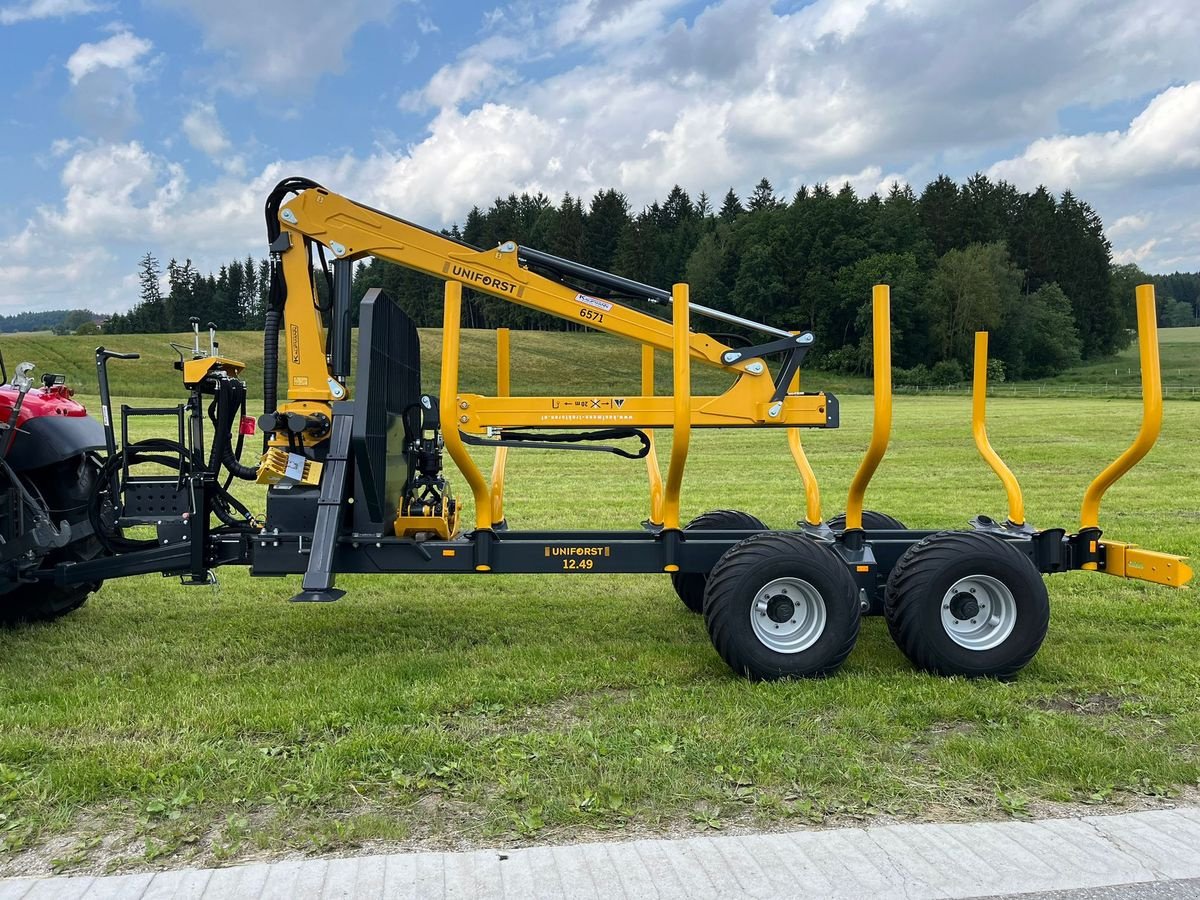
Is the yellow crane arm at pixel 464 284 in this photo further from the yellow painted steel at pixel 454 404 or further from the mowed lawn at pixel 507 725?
the mowed lawn at pixel 507 725

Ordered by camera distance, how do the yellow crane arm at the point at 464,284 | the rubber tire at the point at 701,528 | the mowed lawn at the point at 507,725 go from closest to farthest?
the mowed lawn at the point at 507,725
the yellow crane arm at the point at 464,284
the rubber tire at the point at 701,528

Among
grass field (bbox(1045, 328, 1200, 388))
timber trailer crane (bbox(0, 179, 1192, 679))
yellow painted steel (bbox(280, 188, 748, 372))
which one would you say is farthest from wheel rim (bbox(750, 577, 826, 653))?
grass field (bbox(1045, 328, 1200, 388))

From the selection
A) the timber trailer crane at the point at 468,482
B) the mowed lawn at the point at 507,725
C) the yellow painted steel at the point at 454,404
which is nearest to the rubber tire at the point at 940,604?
the timber trailer crane at the point at 468,482

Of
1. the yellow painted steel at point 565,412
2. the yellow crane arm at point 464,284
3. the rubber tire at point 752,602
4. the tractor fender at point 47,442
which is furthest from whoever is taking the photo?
the tractor fender at point 47,442

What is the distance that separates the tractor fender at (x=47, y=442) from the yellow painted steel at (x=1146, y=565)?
6.89 meters

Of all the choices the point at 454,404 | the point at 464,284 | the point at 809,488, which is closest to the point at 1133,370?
the point at 809,488

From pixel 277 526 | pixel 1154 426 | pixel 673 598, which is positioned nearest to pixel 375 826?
pixel 277 526

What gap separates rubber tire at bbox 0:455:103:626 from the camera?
20.1 feet

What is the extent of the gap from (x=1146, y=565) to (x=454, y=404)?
428cm

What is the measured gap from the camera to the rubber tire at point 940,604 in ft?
16.9

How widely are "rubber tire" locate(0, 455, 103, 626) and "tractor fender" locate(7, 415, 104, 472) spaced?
→ 115mm

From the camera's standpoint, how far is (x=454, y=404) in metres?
5.27

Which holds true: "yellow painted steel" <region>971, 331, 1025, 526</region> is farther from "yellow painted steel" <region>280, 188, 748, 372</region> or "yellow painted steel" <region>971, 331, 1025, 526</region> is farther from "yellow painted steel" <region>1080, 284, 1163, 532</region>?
"yellow painted steel" <region>280, 188, 748, 372</region>

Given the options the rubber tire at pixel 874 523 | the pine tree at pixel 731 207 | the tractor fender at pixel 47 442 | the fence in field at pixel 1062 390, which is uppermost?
the pine tree at pixel 731 207
